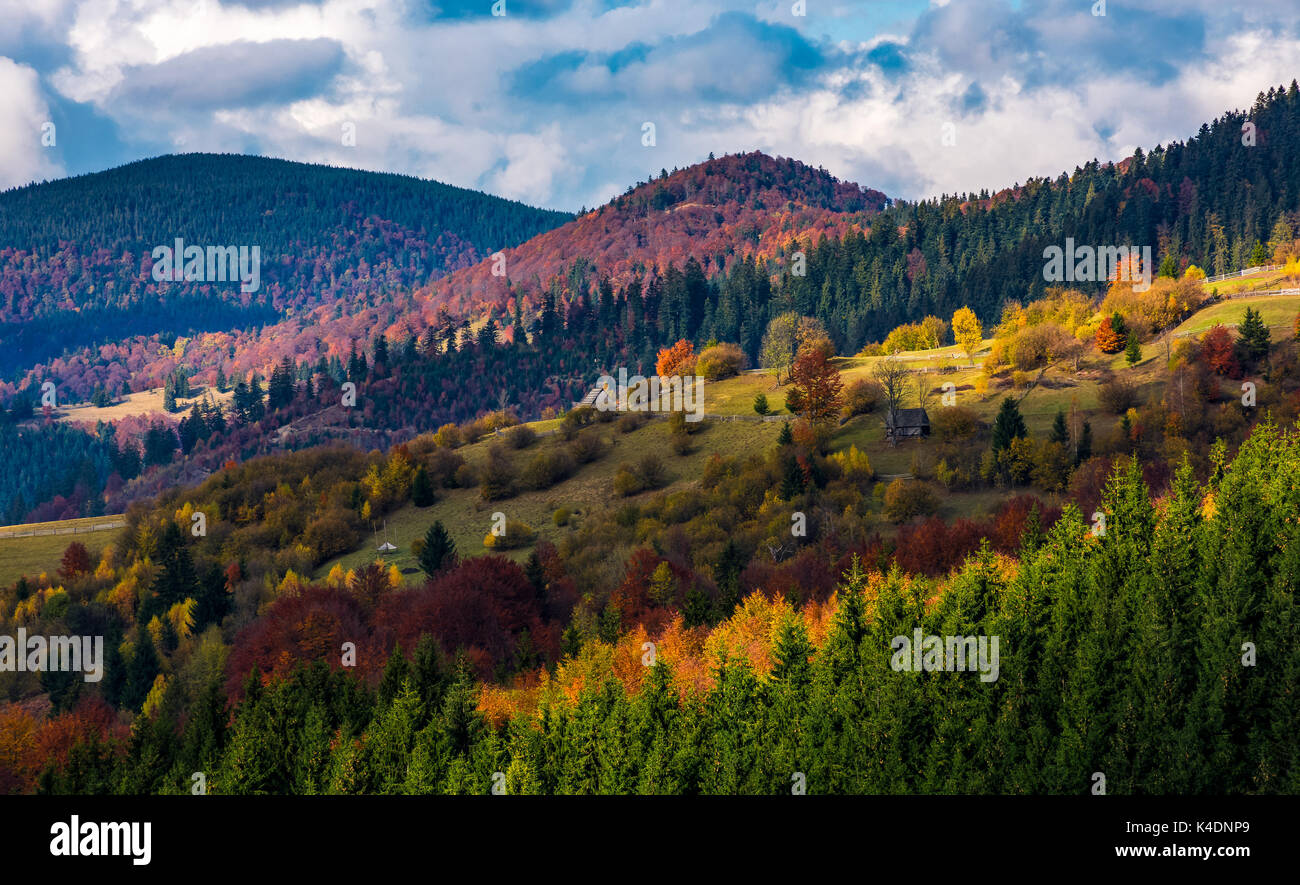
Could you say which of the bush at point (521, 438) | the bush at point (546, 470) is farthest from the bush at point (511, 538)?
the bush at point (521, 438)

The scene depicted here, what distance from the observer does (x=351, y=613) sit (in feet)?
303

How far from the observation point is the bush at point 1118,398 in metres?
111

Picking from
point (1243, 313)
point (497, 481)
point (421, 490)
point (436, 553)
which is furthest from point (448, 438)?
point (1243, 313)

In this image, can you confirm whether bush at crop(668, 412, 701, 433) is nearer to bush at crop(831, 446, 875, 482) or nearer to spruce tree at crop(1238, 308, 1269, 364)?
bush at crop(831, 446, 875, 482)

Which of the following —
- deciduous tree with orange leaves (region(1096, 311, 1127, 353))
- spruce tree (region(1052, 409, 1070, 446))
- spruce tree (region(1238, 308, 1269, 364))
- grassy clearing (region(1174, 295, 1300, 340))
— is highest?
grassy clearing (region(1174, 295, 1300, 340))

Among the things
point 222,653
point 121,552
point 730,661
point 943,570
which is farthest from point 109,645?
point 943,570

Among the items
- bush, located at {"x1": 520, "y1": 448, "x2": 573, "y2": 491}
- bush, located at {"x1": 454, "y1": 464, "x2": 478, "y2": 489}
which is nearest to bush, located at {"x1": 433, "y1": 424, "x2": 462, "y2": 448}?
bush, located at {"x1": 454, "y1": 464, "x2": 478, "y2": 489}

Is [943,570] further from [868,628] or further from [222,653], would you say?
[222,653]

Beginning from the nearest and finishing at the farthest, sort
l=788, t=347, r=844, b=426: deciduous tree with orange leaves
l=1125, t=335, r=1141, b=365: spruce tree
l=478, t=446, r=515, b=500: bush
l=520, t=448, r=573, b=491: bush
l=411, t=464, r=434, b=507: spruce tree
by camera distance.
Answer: l=1125, t=335, r=1141, b=365: spruce tree, l=478, t=446, r=515, b=500: bush, l=788, t=347, r=844, b=426: deciduous tree with orange leaves, l=520, t=448, r=573, b=491: bush, l=411, t=464, r=434, b=507: spruce tree

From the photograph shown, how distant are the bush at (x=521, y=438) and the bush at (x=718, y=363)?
32.7m

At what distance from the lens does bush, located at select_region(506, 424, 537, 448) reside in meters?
146

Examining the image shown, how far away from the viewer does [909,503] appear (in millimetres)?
99625

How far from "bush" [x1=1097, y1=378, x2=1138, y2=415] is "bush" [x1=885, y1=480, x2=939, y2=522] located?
969 inches

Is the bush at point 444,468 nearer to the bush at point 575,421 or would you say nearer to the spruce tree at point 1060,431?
the bush at point 575,421
